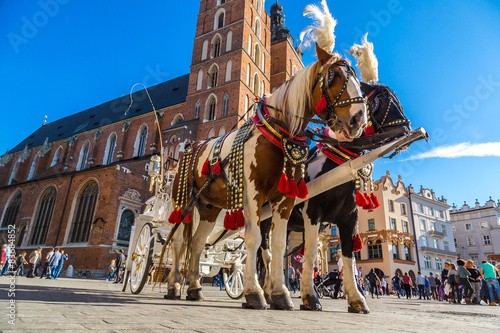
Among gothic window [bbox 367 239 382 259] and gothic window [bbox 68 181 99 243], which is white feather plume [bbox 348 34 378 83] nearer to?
gothic window [bbox 68 181 99 243]

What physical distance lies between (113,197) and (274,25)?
2633cm

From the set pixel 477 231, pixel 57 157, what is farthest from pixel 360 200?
pixel 477 231

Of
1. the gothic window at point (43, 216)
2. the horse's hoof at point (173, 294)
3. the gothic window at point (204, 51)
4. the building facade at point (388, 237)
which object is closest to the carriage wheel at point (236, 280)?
the horse's hoof at point (173, 294)

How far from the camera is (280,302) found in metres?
3.02

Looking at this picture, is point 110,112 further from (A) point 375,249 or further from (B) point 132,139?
(A) point 375,249

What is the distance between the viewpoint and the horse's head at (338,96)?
2.99 m

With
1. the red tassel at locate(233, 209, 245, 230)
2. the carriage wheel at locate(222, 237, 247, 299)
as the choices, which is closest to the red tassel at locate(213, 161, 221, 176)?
the red tassel at locate(233, 209, 245, 230)

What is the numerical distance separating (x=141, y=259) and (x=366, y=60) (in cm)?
486

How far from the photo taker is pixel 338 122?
A: 312 centimetres

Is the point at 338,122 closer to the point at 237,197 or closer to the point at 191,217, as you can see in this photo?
the point at 237,197

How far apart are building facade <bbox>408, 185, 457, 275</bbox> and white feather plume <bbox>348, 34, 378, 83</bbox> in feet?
114

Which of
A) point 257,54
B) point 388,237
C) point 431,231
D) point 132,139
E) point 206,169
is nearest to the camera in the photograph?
point 206,169

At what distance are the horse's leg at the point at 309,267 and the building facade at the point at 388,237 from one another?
29.7 m

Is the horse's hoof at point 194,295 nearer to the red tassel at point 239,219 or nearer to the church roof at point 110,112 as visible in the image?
the red tassel at point 239,219
